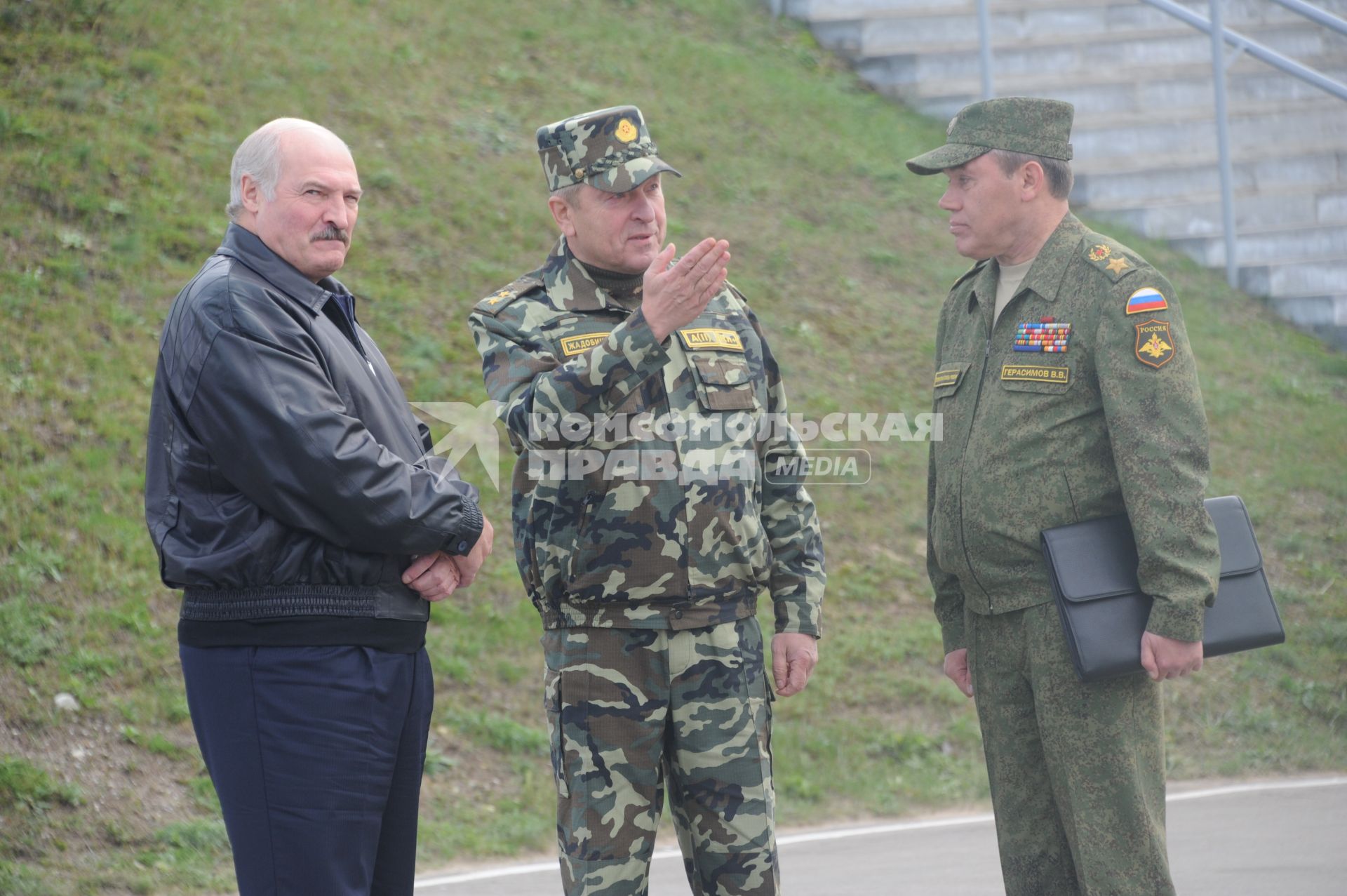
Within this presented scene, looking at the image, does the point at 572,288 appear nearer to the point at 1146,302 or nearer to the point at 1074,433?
the point at 1074,433

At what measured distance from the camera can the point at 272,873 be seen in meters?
2.81

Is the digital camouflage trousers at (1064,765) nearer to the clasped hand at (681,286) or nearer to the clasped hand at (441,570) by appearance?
the clasped hand at (681,286)

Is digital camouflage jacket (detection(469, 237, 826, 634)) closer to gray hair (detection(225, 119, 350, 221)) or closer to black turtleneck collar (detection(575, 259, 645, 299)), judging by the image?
black turtleneck collar (detection(575, 259, 645, 299))

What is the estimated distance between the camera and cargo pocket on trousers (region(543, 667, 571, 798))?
10.8ft

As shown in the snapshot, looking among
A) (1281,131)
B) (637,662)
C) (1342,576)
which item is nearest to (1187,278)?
(1281,131)

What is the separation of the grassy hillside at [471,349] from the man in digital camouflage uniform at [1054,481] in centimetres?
276

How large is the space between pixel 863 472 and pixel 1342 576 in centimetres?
284

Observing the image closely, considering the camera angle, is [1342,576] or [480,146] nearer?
[1342,576]

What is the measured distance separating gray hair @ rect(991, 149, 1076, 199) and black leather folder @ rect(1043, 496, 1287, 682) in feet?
2.89

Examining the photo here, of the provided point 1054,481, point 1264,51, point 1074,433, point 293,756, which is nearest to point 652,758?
point 293,756

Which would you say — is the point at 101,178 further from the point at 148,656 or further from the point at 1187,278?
the point at 1187,278

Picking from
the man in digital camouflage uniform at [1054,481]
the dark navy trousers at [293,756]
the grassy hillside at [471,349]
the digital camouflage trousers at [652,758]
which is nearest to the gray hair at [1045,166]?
the man in digital camouflage uniform at [1054,481]

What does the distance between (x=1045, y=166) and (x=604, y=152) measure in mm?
1144

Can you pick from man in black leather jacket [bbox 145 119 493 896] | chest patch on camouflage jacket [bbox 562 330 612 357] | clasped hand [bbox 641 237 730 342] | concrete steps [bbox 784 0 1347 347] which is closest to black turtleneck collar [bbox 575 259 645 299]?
chest patch on camouflage jacket [bbox 562 330 612 357]
